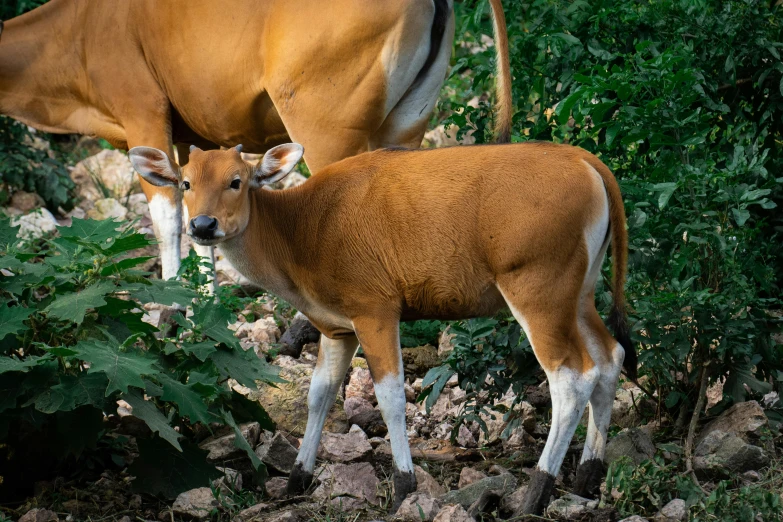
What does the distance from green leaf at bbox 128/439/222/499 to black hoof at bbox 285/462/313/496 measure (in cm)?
44

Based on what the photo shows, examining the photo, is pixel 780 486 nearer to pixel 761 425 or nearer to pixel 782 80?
pixel 761 425

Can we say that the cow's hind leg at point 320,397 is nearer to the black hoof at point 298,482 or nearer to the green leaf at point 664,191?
the black hoof at point 298,482

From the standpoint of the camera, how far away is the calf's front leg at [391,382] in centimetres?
596

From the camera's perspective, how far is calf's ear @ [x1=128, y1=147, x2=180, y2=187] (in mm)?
6402

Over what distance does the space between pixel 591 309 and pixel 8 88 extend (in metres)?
6.02

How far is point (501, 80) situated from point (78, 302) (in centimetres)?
311

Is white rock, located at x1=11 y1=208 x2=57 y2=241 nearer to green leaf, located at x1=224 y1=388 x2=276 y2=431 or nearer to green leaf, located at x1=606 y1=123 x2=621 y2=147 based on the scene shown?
green leaf, located at x1=224 y1=388 x2=276 y2=431

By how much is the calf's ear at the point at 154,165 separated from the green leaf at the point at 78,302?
886 millimetres

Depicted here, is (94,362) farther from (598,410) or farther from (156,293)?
(598,410)

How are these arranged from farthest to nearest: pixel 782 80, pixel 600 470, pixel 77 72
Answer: pixel 77 72 → pixel 782 80 → pixel 600 470

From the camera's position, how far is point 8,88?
970 cm

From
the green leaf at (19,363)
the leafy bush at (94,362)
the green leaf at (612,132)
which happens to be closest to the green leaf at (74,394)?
the leafy bush at (94,362)

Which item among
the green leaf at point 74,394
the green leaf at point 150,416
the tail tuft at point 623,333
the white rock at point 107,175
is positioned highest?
the green leaf at point 74,394

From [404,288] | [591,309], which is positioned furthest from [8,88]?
[591,309]
